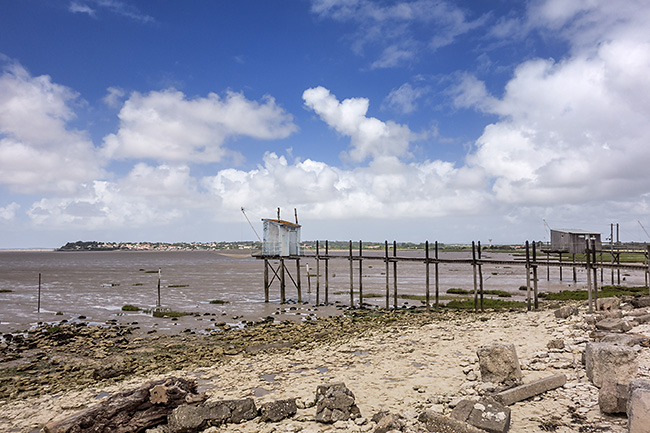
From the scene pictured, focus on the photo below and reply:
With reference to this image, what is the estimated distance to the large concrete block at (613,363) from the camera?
23.9ft

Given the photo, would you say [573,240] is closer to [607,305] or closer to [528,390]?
[607,305]

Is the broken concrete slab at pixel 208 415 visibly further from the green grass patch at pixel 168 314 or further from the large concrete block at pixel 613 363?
the green grass patch at pixel 168 314

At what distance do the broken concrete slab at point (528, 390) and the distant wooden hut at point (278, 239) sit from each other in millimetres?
24676

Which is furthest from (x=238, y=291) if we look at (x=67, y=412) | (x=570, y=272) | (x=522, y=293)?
(x=570, y=272)

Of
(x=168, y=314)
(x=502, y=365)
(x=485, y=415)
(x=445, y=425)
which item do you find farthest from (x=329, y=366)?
(x=168, y=314)

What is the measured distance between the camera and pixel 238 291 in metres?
38.9

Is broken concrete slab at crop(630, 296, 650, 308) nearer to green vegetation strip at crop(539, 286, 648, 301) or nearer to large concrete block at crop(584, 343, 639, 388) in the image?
green vegetation strip at crop(539, 286, 648, 301)

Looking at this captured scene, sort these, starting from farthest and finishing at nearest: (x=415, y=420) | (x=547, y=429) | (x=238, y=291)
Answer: (x=238, y=291), (x=415, y=420), (x=547, y=429)

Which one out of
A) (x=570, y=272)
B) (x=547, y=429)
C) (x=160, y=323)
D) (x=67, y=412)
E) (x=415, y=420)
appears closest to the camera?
(x=547, y=429)

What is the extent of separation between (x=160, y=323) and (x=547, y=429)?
20863 millimetres

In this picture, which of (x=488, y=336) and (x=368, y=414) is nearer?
(x=368, y=414)

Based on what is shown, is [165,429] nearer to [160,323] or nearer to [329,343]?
[329,343]

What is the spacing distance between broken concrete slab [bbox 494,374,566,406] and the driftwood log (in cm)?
638

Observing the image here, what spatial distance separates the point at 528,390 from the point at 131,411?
8.00 m
